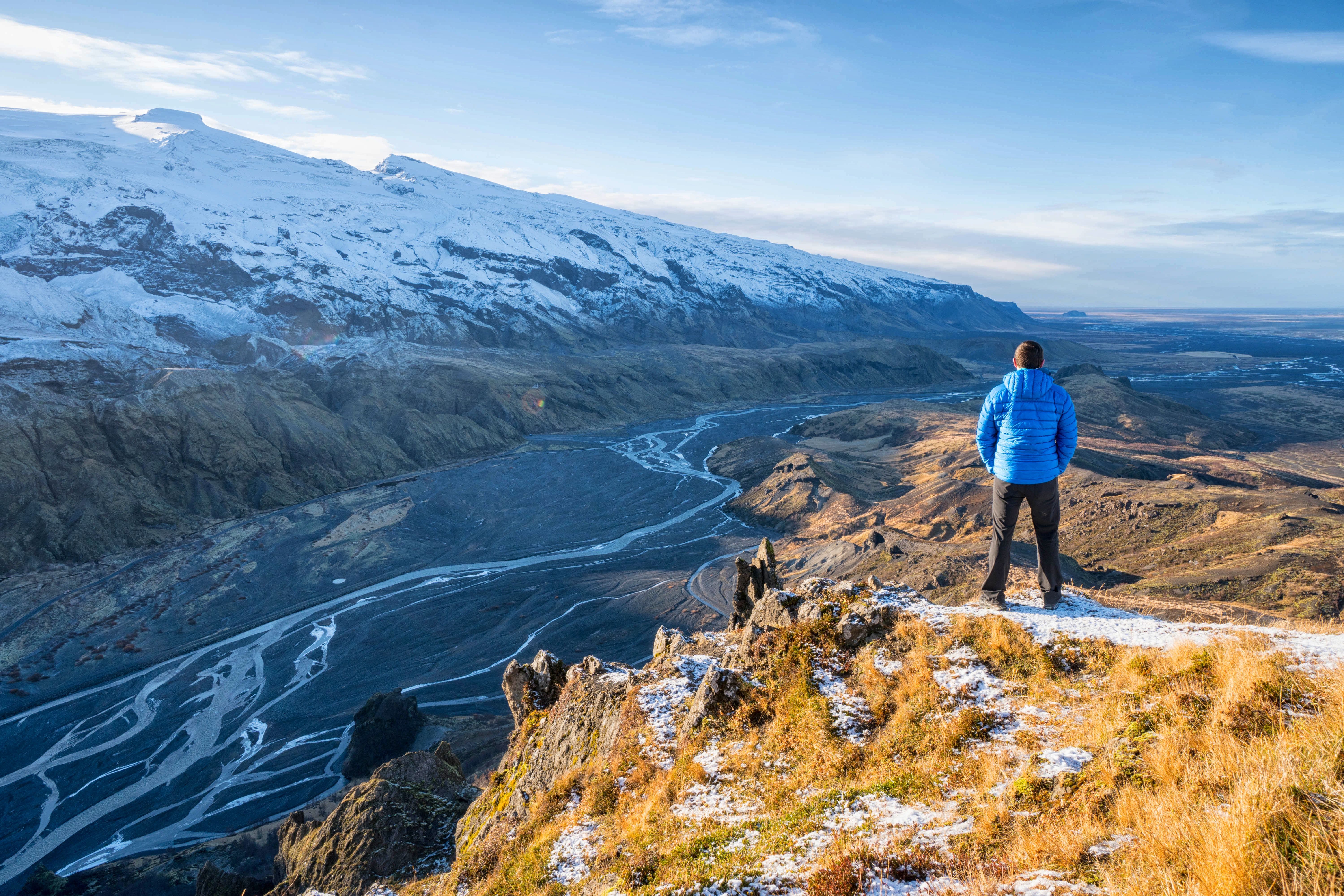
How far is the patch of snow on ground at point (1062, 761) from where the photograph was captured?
500 cm

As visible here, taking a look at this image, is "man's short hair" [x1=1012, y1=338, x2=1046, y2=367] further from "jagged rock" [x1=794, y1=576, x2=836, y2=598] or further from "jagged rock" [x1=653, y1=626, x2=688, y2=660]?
"jagged rock" [x1=653, y1=626, x2=688, y2=660]

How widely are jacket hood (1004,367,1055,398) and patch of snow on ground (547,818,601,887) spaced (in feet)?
21.6

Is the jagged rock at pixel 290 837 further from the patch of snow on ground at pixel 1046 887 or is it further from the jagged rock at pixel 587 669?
the patch of snow on ground at pixel 1046 887

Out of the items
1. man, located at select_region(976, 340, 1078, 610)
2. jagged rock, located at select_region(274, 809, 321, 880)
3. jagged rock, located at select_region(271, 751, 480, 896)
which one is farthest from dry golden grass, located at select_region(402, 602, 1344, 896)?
jagged rock, located at select_region(274, 809, 321, 880)

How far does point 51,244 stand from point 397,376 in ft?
320

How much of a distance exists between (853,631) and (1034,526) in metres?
2.64

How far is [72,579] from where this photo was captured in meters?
51.1

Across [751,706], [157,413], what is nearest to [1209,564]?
[751,706]

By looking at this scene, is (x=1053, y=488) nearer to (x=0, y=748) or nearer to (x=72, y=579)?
(x=0, y=748)

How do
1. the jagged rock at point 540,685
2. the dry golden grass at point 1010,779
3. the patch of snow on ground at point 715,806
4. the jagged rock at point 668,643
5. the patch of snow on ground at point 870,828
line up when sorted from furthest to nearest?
1. the jagged rock at point 540,685
2. the jagged rock at point 668,643
3. the patch of snow on ground at point 715,806
4. the patch of snow on ground at point 870,828
5. the dry golden grass at point 1010,779

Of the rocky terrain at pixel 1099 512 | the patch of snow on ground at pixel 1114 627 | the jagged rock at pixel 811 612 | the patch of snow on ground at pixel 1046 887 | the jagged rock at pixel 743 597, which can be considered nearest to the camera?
the patch of snow on ground at pixel 1046 887

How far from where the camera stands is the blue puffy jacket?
23.4 ft

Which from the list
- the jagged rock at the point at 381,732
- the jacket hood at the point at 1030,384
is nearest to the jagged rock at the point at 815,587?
the jacket hood at the point at 1030,384

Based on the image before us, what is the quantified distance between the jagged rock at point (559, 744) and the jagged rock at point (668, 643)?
0.87 m
